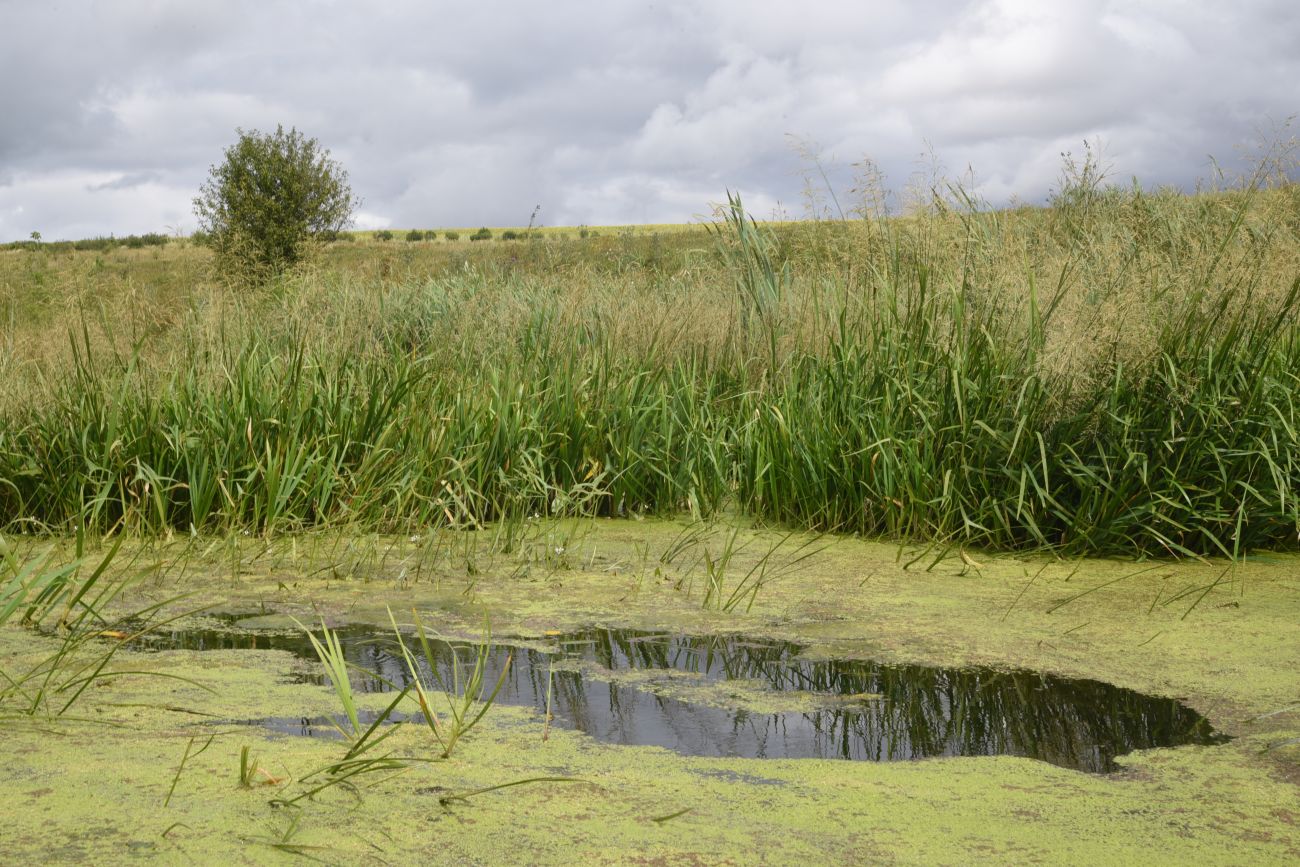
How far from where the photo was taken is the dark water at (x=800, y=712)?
2244 mm

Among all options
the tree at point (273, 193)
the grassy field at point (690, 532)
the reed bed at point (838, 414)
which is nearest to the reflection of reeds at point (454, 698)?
the grassy field at point (690, 532)

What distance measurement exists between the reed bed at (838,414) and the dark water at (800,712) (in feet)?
3.69

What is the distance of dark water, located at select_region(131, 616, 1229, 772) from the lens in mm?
2244

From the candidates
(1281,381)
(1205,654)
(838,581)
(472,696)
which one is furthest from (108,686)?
(1281,381)

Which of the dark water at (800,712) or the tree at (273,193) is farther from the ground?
the tree at (273,193)

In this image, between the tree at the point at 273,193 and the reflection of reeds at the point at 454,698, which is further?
the tree at the point at 273,193

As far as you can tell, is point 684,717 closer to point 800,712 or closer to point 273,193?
point 800,712

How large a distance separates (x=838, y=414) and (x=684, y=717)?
2308 millimetres

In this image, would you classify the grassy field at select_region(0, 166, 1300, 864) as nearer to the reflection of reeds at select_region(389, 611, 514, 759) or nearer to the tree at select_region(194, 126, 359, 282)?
A: the reflection of reeds at select_region(389, 611, 514, 759)

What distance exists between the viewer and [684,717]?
238cm

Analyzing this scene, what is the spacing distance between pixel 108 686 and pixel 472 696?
93 cm

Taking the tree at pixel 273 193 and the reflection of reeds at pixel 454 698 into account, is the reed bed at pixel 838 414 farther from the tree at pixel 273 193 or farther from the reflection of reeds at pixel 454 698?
the tree at pixel 273 193

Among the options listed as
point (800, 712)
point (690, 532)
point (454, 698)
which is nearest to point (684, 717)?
point (800, 712)

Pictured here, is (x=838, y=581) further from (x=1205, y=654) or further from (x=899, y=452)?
(x=1205, y=654)
